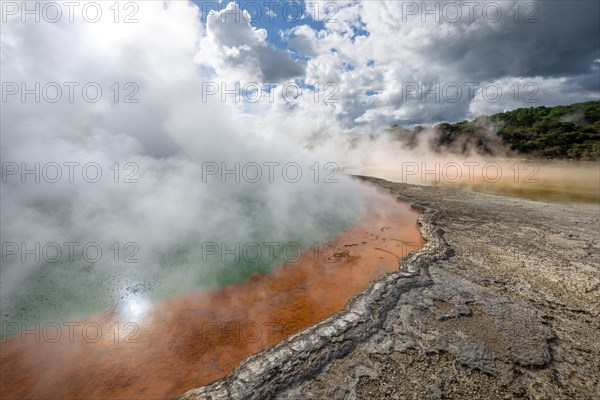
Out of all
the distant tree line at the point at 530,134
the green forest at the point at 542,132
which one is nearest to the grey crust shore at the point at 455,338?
the green forest at the point at 542,132

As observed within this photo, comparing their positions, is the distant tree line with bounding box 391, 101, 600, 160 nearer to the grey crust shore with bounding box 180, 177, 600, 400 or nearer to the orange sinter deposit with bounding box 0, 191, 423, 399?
the grey crust shore with bounding box 180, 177, 600, 400

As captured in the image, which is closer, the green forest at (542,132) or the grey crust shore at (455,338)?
the grey crust shore at (455,338)

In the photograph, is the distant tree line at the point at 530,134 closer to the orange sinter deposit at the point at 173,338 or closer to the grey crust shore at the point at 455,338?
the grey crust shore at the point at 455,338

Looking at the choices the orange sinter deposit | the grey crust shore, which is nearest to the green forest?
Answer: the grey crust shore

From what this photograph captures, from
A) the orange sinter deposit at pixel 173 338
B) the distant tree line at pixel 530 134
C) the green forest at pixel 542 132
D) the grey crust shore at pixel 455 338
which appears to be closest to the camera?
the grey crust shore at pixel 455 338

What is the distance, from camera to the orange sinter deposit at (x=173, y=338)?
338 centimetres

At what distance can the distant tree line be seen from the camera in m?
24.6

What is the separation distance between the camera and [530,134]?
91.9 feet

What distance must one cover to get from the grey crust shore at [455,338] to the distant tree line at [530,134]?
25.6 metres

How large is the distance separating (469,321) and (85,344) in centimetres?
525

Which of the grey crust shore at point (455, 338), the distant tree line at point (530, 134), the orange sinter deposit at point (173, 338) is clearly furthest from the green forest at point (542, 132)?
the orange sinter deposit at point (173, 338)

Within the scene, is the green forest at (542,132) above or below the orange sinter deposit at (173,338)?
above

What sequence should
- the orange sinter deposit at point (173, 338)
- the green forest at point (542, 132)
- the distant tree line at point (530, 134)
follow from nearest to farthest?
the orange sinter deposit at point (173, 338) → the green forest at point (542, 132) → the distant tree line at point (530, 134)

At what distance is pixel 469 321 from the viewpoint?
3.75 metres
